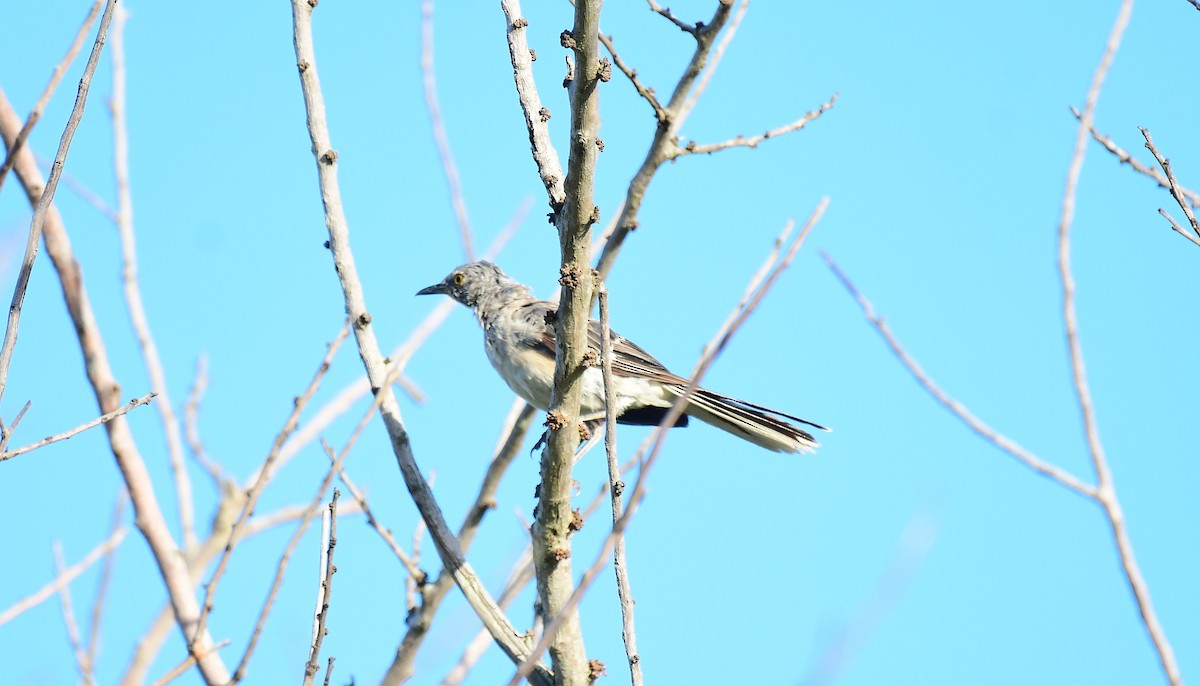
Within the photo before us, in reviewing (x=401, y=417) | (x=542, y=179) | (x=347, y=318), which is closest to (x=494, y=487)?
(x=401, y=417)

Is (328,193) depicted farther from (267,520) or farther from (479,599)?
(267,520)

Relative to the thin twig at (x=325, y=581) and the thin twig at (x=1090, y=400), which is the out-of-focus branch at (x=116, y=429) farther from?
the thin twig at (x=1090, y=400)

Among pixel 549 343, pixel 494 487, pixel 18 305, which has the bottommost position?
pixel 18 305

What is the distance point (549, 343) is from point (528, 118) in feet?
8.07

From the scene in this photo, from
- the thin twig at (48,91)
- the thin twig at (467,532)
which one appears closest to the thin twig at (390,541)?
the thin twig at (467,532)

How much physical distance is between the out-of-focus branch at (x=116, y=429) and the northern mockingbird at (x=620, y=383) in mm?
2082

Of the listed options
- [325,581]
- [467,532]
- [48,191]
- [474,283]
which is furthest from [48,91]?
[474,283]

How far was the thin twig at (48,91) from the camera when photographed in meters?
3.00

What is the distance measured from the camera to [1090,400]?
234cm

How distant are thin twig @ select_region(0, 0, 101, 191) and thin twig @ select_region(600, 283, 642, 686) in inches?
67.6

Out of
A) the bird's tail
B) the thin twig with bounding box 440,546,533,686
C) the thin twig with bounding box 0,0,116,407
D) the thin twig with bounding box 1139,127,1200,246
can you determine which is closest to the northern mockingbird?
the bird's tail

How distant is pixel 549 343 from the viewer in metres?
6.76

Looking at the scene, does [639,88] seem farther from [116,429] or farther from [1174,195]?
[116,429]

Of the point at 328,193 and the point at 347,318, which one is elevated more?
the point at 328,193
